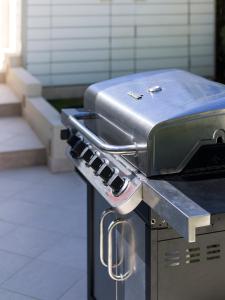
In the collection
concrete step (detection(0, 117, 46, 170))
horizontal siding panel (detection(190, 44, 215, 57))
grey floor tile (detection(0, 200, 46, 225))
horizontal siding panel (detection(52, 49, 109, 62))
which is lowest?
grey floor tile (detection(0, 200, 46, 225))

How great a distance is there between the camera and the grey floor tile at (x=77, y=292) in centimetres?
346

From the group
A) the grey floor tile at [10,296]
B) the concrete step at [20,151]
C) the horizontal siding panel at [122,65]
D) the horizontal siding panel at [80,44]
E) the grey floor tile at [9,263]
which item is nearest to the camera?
the grey floor tile at [10,296]

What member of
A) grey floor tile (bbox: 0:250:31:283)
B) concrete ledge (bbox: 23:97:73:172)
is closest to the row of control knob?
grey floor tile (bbox: 0:250:31:283)

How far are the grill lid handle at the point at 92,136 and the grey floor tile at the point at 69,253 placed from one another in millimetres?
1329

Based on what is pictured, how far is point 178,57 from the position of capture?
8.48m

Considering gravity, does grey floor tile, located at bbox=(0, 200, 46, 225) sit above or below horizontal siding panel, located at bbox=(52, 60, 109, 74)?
below

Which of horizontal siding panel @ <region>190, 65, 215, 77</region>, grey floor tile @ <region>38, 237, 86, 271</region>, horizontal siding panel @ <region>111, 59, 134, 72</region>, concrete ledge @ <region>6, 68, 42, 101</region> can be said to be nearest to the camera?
grey floor tile @ <region>38, 237, 86, 271</region>

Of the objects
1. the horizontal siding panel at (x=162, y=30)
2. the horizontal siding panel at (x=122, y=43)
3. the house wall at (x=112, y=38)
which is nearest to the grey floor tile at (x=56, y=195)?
the house wall at (x=112, y=38)

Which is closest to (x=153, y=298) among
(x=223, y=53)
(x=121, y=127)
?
(x=121, y=127)

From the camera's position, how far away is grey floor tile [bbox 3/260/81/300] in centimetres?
352

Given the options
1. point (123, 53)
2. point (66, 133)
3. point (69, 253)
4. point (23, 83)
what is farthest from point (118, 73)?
point (66, 133)

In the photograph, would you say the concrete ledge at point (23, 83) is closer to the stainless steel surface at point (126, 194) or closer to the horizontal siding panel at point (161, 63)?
the horizontal siding panel at point (161, 63)

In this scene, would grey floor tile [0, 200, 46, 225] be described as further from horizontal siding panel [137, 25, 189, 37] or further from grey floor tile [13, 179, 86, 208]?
horizontal siding panel [137, 25, 189, 37]

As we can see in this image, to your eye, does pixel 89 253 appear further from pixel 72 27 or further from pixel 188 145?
pixel 72 27
